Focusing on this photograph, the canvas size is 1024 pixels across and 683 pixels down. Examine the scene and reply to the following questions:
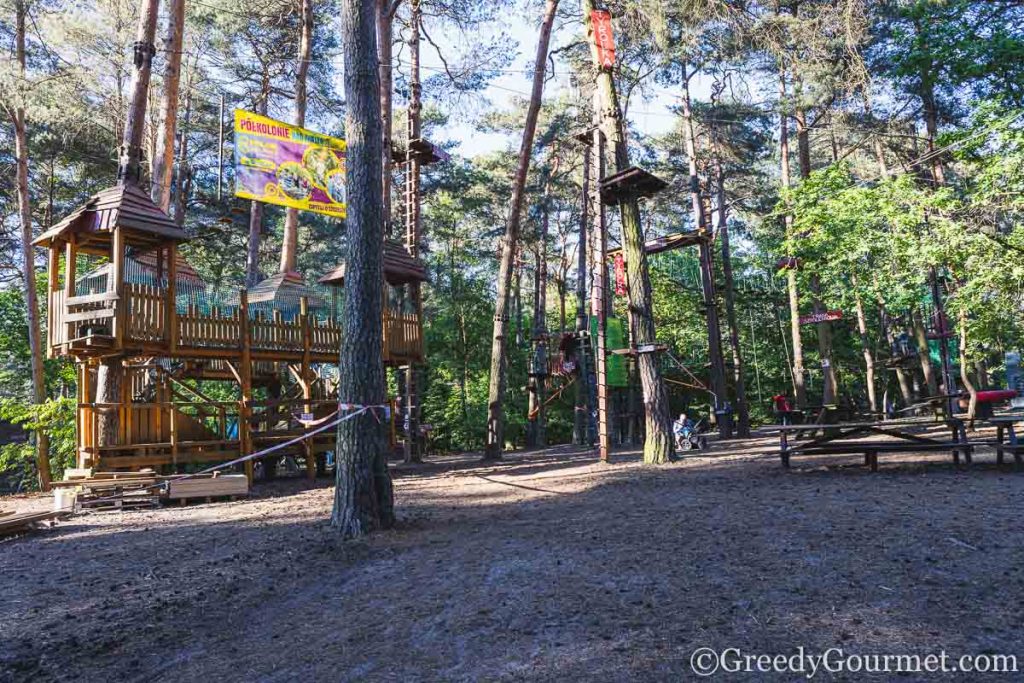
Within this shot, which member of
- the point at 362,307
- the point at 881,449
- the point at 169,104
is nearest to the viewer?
the point at 362,307

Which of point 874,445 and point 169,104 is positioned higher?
point 169,104

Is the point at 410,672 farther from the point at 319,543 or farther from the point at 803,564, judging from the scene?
the point at 319,543

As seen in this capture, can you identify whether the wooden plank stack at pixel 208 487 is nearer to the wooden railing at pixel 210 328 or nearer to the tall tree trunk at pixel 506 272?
the wooden railing at pixel 210 328

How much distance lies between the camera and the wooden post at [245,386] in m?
13.2

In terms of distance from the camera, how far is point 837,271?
18094 millimetres

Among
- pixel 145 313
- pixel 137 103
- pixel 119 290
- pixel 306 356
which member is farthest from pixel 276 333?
pixel 137 103

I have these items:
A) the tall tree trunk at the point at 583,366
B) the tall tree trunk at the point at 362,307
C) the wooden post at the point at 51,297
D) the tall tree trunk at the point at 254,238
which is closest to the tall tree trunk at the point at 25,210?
the tall tree trunk at the point at 254,238

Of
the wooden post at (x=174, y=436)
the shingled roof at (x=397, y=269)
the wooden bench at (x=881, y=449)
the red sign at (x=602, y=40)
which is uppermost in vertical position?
the red sign at (x=602, y=40)

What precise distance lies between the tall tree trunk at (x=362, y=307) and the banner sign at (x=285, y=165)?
24.2 ft

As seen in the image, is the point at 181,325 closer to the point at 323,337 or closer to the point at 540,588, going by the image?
the point at 323,337

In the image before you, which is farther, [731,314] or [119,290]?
[731,314]

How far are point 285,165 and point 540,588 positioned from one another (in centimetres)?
1288

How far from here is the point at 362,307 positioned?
7.30 metres

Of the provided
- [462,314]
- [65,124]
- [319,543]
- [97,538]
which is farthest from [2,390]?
[319,543]
